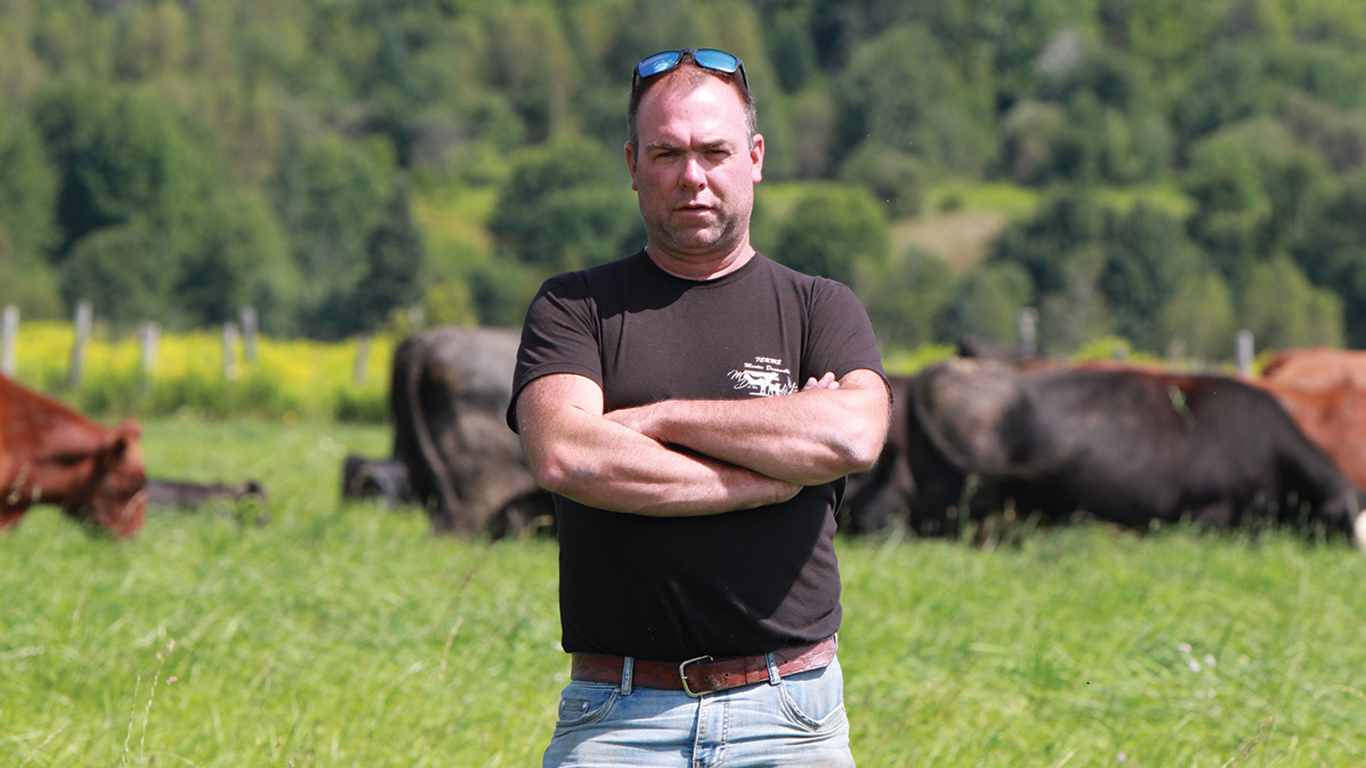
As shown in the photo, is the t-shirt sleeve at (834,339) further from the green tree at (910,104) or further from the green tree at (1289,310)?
the green tree at (910,104)

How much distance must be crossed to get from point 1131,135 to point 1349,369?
118178mm

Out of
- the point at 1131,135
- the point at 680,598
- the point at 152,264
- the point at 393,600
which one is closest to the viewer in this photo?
the point at 680,598

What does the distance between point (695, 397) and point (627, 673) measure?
516 mm

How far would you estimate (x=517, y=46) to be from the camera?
141 metres

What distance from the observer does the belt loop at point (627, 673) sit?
225cm

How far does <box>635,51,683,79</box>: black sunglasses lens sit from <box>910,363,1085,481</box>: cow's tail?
6288mm

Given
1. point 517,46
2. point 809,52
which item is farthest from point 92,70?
point 809,52

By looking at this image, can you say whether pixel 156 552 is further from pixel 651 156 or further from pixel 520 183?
pixel 520 183

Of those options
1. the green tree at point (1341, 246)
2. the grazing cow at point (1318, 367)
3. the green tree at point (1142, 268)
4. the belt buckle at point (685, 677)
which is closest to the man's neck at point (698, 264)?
the belt buckle at point (685, 677)

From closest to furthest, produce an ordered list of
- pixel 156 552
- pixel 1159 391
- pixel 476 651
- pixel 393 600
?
1. pixel 476 651
2. pixel 393 600
3. pixel 156 552
4. pixel 1159 391

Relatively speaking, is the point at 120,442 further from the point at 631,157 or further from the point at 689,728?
the point at 689,728

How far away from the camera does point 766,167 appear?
80250 millimetres

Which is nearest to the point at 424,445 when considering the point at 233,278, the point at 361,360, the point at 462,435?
the point at 462,435

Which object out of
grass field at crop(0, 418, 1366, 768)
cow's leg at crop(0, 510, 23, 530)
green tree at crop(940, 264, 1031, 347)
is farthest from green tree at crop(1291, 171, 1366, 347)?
cow's leg at crop(0, 510, 23, 530)
